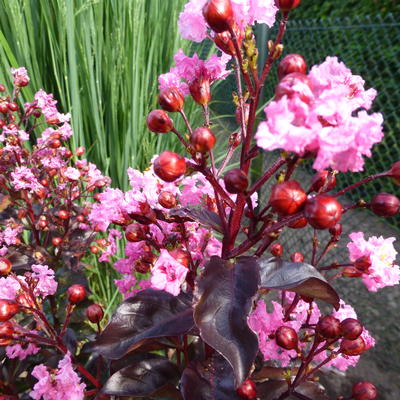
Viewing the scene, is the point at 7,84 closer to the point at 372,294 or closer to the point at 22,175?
the point at 22,175

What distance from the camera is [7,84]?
4.31 ft

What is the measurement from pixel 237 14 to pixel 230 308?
15.5 inches

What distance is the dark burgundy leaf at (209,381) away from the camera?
56cm

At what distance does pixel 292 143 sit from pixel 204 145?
14cm

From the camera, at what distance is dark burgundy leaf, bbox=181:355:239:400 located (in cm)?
56

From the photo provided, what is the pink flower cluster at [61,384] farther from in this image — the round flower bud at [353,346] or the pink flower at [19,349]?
the round flower bud at [353,346]

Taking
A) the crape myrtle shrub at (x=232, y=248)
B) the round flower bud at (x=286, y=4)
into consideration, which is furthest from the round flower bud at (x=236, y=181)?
the round flower bud at (x=286, y=4)

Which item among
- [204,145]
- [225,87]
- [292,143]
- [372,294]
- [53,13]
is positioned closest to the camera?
[292,143]

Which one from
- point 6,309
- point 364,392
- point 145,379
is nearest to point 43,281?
point 6,309

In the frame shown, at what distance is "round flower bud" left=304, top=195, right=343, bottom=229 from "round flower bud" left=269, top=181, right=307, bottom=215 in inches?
0.7

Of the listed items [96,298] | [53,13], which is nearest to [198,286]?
[96,298]

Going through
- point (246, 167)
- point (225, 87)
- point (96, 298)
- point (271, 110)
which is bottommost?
point (96, 298)

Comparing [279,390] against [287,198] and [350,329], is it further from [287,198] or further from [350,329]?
[287,198]

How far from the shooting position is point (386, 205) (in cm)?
50
